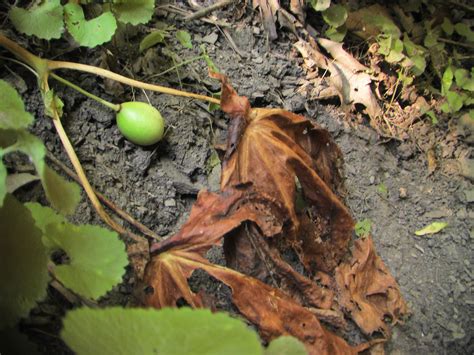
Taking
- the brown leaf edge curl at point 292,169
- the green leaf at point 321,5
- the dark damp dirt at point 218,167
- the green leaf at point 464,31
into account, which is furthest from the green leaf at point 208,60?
the green leaf at point 464,31

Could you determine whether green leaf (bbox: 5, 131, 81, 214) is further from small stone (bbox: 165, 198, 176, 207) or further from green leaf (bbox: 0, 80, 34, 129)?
small stone (bbox: 165, 198, 176, 207)

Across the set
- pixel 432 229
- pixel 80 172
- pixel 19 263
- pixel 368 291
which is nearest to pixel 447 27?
pixel 432 229

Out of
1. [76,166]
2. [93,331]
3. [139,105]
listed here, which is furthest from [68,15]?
[93,331]

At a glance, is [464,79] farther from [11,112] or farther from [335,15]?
[11,112]

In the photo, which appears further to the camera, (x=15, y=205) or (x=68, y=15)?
(x=68, y=15)

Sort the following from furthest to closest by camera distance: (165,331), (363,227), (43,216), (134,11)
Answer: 1. (363,227)
2. (134,11)
3. (43,216)
4. (165,331)

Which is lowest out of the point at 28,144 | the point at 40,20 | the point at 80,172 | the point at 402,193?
the point at 402,193

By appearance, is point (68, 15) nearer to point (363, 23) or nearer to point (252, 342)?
point (252, 342)
